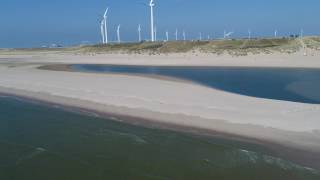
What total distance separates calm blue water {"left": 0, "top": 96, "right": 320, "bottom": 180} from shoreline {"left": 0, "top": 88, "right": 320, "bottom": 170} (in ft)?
1.06

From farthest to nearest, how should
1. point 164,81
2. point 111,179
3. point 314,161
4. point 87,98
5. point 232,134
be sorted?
1. point 164,81
2. point 87,98
3. point 232,134
4. point 314,161
5. point 111,179

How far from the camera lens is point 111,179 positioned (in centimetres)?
1375

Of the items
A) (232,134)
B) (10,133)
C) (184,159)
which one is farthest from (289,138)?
(10,133)

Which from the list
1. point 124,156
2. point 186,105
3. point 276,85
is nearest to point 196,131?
point 124,156

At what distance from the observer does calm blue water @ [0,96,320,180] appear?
1412 cm

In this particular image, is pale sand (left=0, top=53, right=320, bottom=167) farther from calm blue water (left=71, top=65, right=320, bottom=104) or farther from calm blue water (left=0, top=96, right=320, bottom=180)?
→ calm blue water (left=71, top=65, right=320, bottom=104)

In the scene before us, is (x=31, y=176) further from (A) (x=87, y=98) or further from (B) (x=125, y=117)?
(A) (x=87, y=98)

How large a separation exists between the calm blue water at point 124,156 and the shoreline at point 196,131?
0.32m

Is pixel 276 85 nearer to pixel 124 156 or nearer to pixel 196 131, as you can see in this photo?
pixel 196 131

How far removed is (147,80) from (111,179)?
2137 centimetres

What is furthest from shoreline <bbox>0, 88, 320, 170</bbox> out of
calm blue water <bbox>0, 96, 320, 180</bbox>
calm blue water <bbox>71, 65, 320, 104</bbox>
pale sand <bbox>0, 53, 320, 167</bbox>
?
calm blue water <bbox>71, 65, 320, 104</bbox>

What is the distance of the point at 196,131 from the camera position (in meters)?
19.2

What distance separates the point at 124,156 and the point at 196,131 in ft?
13.4

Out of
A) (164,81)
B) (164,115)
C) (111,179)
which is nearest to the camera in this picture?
(111,179)
